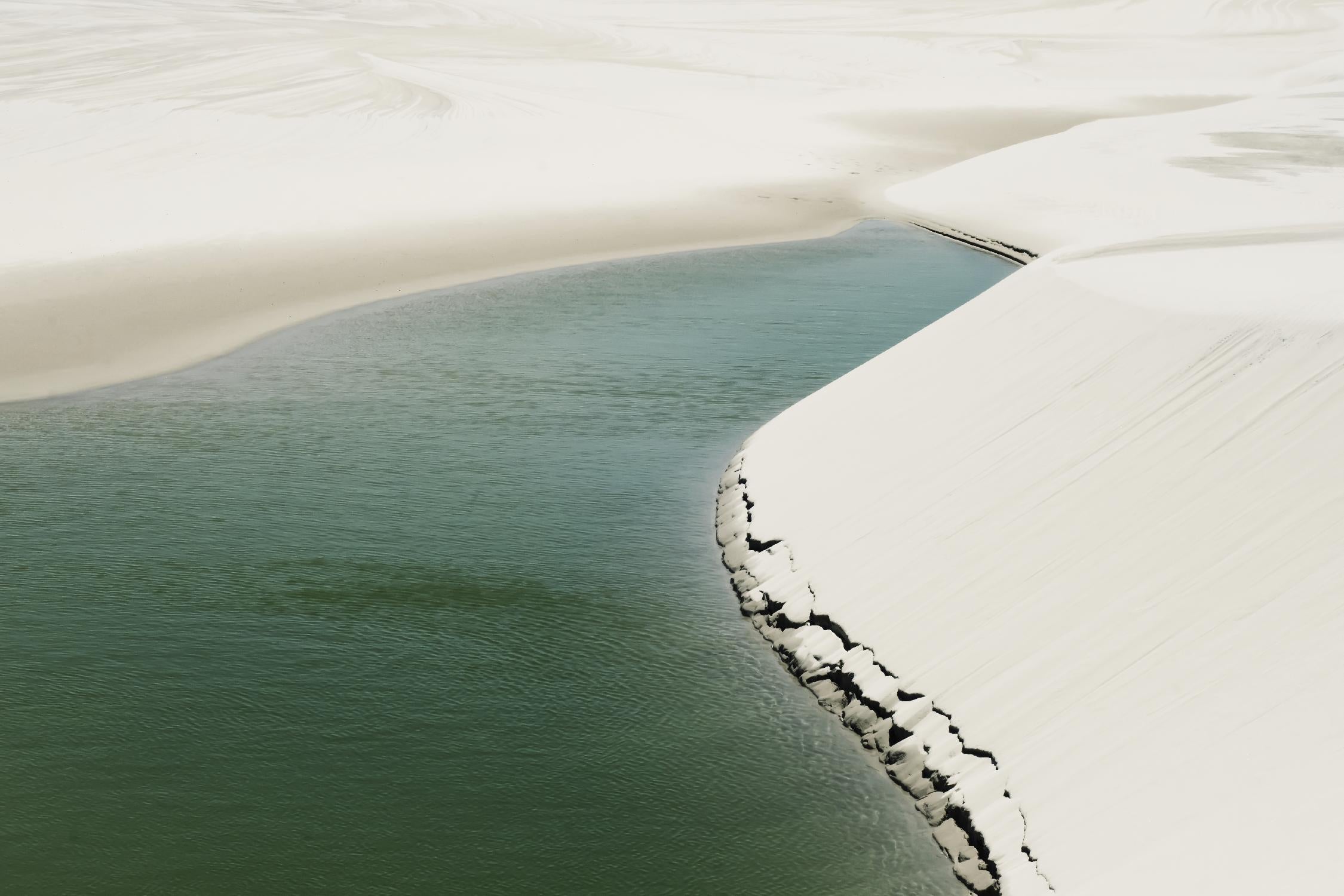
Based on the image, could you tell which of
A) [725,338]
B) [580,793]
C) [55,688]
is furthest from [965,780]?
[725,338]

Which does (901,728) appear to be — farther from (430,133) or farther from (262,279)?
(430,133)

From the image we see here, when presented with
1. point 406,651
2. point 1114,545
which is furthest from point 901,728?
point 406,651

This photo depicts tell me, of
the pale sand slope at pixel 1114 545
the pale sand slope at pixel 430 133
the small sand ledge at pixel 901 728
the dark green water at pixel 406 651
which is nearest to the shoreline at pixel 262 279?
the pale sand slope at pixel 430 133

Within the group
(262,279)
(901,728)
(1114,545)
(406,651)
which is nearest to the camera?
(901,728)

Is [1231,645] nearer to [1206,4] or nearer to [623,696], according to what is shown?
[623,696]

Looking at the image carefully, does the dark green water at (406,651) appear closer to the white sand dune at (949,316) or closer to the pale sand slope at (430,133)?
the white sand dune at (949,316)
